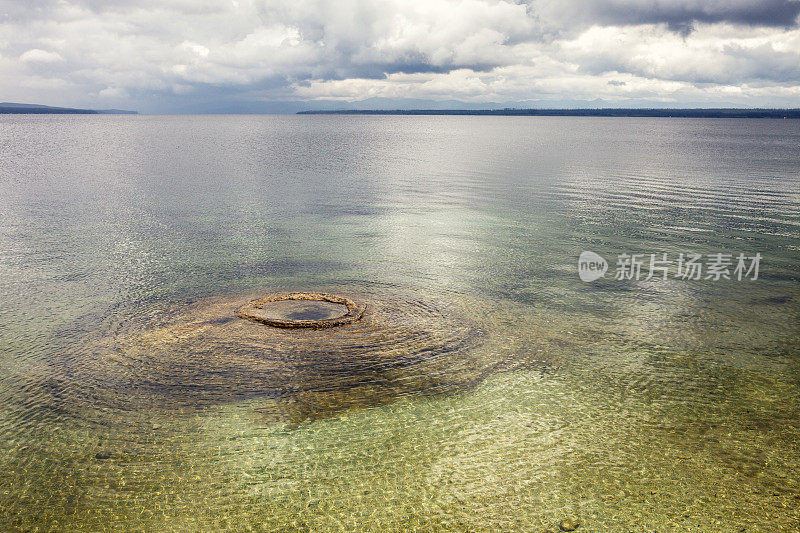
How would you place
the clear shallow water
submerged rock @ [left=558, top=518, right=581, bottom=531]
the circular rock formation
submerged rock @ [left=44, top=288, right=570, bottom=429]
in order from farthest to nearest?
1. the circular rock formation
2. submerged rock @ [left=44, top=288, right=570, bottom=429]
3. the clear shallow water
4. submerged rock @ [left=558, top=518, right=581, bottom=531]

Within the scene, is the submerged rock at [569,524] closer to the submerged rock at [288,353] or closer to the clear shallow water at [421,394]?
the clear shallow water at [421,394]

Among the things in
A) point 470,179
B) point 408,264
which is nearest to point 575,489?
point 408,264

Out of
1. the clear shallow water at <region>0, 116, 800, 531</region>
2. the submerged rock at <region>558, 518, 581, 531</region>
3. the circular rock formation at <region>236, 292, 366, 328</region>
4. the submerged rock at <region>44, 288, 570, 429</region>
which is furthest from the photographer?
the circular rock formation at <region>236, 292, 366, 328</region>

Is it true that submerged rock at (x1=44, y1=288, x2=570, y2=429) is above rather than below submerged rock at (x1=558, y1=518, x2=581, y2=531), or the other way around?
above

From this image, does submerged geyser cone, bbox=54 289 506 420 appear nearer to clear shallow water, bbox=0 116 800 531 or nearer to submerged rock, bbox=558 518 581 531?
clear shallow water, bbox=0 116 800 531

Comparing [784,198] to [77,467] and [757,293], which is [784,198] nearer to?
[757,293]

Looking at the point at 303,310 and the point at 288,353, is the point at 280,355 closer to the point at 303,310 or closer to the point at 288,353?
the point at 288,353

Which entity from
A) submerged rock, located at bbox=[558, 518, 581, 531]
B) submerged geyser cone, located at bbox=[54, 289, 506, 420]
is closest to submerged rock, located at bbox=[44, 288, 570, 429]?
submerged geyser cone, located at bbox=[54, 289, 506, 420]

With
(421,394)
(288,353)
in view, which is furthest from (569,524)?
(288,353)

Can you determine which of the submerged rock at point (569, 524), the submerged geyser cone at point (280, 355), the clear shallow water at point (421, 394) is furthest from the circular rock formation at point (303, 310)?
the submerged rock at point (569, 524)
